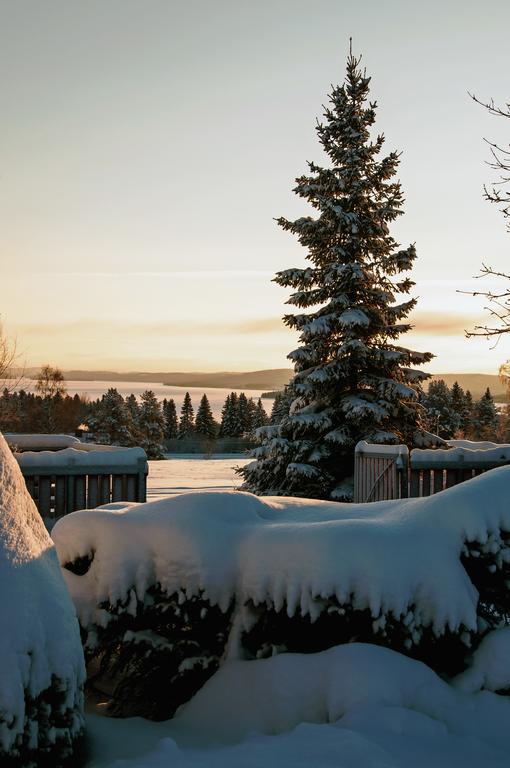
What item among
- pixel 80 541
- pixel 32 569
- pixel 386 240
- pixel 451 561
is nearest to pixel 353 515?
pixel 451 561

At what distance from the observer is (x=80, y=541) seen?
474cm

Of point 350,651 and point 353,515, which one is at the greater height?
point 353,515

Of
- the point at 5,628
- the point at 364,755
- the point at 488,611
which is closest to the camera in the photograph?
the point at 5,628

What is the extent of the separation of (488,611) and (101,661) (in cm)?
261

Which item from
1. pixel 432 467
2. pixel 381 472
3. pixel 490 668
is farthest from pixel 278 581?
pixel 381 472

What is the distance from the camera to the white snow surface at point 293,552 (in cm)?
408

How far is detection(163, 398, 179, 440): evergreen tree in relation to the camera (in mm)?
79750

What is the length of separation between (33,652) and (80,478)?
618cm

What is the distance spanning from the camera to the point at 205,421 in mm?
71250

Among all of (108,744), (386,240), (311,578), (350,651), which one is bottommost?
(108,744)

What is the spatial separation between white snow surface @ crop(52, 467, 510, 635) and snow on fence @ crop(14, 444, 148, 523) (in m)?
4.11

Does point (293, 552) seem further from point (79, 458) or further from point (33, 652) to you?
point (79, 458)

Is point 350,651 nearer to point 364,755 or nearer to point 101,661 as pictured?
point 364,755

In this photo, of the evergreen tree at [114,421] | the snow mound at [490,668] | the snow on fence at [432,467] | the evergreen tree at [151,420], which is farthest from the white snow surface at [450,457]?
the evergreen tree at [151,420]
